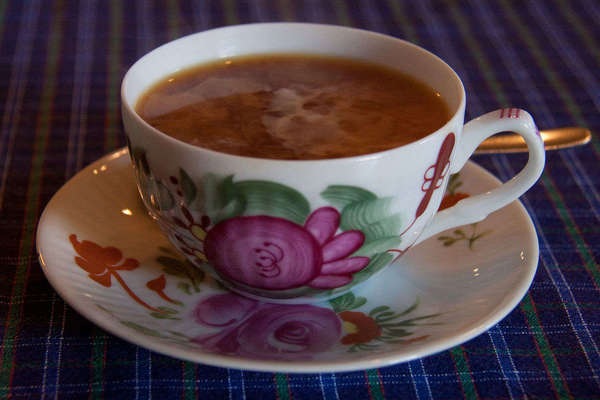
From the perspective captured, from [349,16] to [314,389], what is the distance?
1.40 m

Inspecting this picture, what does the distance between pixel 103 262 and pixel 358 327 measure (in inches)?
13.6

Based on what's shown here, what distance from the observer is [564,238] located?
1.13 m

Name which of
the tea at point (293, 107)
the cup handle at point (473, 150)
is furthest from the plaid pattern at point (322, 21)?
the tea at point (293, 107)

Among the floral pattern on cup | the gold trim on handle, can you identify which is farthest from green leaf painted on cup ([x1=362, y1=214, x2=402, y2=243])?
the gold trim on handle

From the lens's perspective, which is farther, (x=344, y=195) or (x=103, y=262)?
(x=103, y=262)

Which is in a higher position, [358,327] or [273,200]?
[273,200]

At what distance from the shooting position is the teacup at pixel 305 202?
2.44 feet

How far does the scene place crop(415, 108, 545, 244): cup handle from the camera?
85cm

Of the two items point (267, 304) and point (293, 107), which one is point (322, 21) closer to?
point (293, 107)

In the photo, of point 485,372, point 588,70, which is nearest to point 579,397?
point 485,372

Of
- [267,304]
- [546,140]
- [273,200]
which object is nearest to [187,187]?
[273,200]

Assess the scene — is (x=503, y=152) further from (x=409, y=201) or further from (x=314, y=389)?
(x=314, y=389)

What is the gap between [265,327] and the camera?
849mm

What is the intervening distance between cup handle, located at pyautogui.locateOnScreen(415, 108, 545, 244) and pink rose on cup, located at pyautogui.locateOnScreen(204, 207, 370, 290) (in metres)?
0.15
